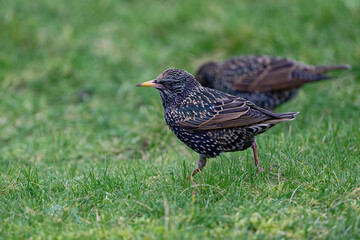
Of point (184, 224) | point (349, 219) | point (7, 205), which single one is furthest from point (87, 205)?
point (349, 219)

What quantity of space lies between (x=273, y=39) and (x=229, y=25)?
88 centimetres

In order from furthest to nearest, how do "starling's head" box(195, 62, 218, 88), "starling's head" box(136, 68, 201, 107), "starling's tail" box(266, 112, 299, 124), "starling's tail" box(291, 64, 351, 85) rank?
"starling's head" box(195, 62, 218, 88) < "starling's tail" box(291, 64, 351, 85) < "starling's head" box(136, 68, 201, 107) < "starling's tail" box(266, 112, 299, 124)

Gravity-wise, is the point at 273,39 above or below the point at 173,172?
above

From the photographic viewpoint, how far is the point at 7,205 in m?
4.12

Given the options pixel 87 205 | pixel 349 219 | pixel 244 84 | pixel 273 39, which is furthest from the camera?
pixel 273 39

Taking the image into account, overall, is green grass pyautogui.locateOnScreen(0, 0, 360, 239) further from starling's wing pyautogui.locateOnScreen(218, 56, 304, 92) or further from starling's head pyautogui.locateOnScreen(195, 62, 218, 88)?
starling's head pyautogui.locateOnScreen(195, 62, 218, 88)

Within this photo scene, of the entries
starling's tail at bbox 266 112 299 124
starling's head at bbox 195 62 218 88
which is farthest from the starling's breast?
starling's head at bbox 195 62 218 88

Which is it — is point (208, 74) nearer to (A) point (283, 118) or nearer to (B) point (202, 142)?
(B) point (202, 142)

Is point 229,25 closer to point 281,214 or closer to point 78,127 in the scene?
point 78,127

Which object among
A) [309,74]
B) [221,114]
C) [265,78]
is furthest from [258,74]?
[221,114]

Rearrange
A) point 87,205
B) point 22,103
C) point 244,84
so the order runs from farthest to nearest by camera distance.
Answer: point 22,103, point 244,84, point 87,205

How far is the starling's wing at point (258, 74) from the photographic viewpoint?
6.80 m

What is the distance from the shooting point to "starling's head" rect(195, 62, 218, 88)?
7.23 meters

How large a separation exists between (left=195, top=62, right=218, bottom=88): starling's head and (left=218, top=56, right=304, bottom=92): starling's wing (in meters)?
0.15
